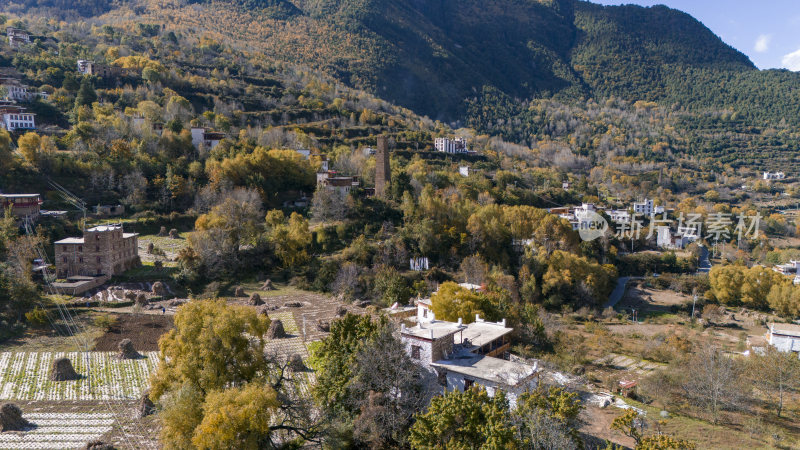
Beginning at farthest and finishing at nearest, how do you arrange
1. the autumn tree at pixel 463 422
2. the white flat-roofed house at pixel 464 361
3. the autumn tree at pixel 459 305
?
1. the autumn tree at pixel 459 305
2. the white flat-roofed house at pixel 464 361
3. the autumn tree at pixel 463 422

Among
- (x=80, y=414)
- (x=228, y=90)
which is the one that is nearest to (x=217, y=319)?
(x=80, y=414)

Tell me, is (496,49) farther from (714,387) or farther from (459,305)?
(714,387)

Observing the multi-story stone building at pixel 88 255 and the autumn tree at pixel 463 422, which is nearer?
the autumn tree at pixel 463 422

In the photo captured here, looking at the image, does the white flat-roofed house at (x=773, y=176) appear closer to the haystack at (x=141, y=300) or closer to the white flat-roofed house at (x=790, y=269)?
the white flat-roofed house at (x=790, y=269)

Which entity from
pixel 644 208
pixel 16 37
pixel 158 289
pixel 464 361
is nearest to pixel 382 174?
pixel 158 289

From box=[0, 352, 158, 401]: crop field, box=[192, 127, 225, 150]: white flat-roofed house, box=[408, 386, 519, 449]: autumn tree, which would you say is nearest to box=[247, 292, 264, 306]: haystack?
box=[0, 352, 158, 401]: crop field

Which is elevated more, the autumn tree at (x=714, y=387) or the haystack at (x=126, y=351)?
the haystack at (x=126, y=351)

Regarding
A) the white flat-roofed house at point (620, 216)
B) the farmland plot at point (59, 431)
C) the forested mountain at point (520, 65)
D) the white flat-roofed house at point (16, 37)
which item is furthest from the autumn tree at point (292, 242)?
the white flat-roofed house at point (16, 37)

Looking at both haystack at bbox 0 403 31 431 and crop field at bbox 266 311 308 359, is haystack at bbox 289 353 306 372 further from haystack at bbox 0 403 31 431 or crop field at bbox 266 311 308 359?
haystack at bbox 0 403 31 431
